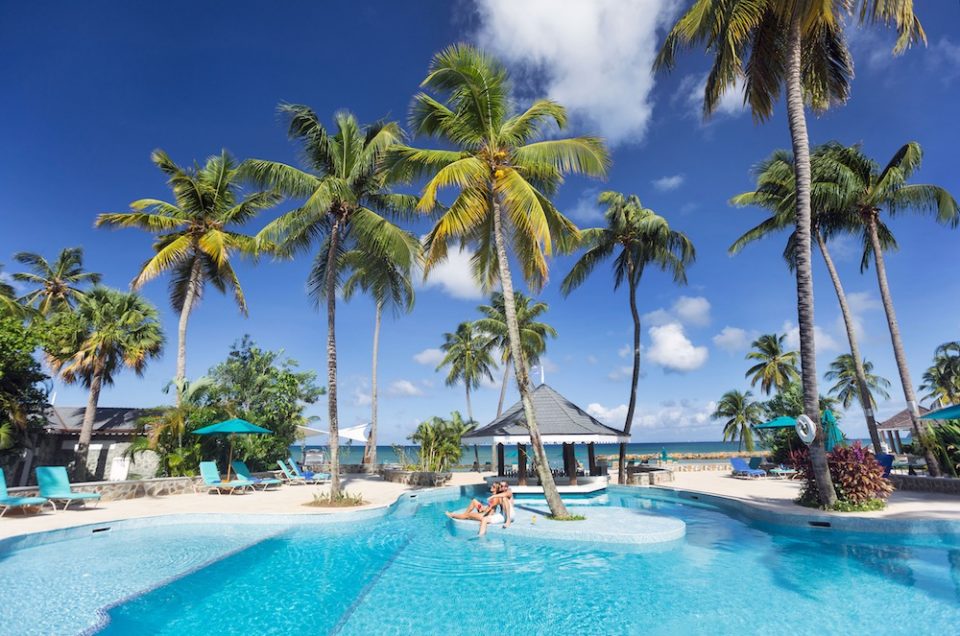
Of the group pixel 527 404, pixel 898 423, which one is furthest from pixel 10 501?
pixel 898 423

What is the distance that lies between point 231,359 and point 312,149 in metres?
13.2

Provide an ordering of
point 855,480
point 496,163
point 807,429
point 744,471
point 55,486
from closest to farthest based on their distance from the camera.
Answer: point 807,429 < point 855,480 < point 55,486 < point 496,163 < point 744,471

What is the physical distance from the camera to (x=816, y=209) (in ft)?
56.0

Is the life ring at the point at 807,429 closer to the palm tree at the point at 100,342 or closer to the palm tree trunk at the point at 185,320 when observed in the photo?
the palm tree trunk at the point at 185,320

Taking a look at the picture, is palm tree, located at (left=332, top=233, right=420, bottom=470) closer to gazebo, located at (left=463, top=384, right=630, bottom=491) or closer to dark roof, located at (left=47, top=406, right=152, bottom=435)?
gazebo, located at (left=463, top=384, right=630, bottom=491)

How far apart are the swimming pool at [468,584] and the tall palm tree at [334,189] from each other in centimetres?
517

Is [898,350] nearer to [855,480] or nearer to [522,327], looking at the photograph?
[855,480]

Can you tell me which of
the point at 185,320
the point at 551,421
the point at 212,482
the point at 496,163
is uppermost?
the point at 496,163

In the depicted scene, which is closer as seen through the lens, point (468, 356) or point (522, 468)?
point (522, 468)

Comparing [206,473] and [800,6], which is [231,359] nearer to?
[206,473]

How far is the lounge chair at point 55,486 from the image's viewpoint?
424 inches

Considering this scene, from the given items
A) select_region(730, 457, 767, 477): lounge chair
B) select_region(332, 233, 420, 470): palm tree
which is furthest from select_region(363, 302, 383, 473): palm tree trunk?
select_region(730, 457, 767, 477): lounge chair

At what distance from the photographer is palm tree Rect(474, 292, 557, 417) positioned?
104ft

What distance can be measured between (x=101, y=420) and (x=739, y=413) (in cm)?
4289
